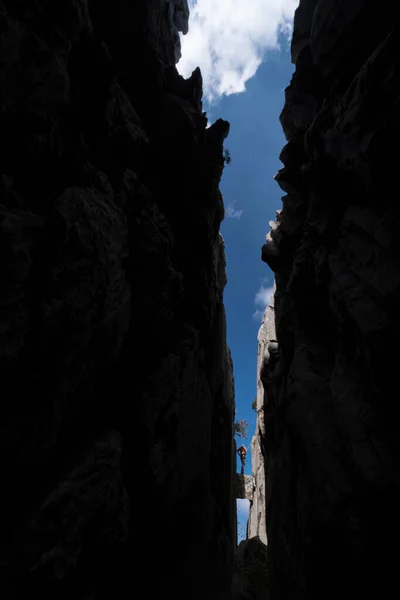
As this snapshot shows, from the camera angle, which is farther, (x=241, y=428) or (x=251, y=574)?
(x=241, y=428)

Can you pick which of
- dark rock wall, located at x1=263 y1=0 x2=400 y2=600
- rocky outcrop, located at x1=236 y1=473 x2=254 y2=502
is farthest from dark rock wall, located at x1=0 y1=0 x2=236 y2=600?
rocky outcrop, located at x1=236 y1=473 x2=254 y2=502

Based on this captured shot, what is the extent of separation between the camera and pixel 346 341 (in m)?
12.9

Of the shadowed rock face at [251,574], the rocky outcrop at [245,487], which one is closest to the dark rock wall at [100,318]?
the shadowed rock face at [251,574]

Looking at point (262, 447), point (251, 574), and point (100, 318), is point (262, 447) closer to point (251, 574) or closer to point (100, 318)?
point (251, 574)

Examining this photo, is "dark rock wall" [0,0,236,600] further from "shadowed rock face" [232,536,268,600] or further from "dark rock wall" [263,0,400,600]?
"shadowed rock face" [232,536,268,600]

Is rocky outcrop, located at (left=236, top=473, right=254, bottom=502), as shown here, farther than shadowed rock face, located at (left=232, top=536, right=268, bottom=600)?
Yes

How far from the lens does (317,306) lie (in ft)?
54.1

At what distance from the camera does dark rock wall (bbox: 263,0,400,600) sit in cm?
991

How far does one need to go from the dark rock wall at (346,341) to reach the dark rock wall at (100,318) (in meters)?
4.92

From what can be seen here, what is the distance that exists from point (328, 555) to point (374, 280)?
898 cm

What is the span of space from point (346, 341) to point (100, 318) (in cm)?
890

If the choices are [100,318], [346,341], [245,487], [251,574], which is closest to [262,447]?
[251,574]

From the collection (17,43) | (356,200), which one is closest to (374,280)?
(356,200)

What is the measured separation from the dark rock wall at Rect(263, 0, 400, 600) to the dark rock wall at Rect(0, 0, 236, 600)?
194 inches
